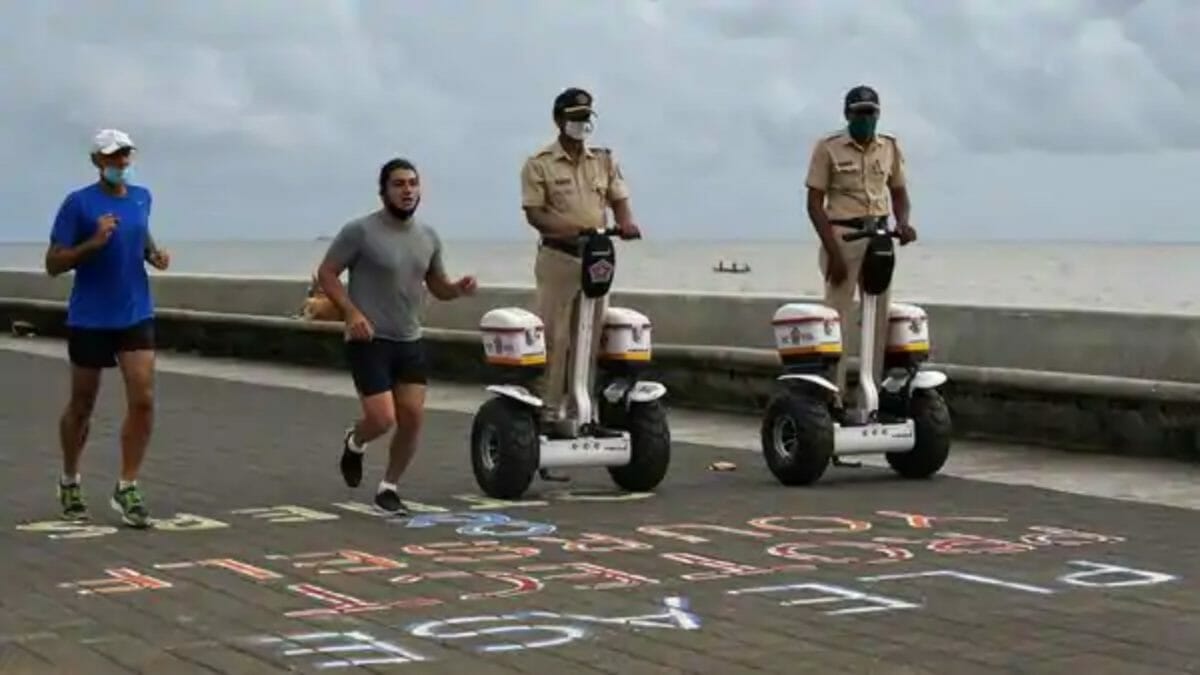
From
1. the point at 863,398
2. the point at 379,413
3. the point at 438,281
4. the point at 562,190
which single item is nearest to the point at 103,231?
the point at 379,413

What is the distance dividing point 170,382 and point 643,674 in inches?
558

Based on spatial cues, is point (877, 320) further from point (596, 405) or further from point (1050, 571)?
point (1050, 571)

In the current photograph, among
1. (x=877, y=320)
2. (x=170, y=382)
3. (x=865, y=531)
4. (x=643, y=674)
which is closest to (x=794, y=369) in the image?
(x=877, y=320)

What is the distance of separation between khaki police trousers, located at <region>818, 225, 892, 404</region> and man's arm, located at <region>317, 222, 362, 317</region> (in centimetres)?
293

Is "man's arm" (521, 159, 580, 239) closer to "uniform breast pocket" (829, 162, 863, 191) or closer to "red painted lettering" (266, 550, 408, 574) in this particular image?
"uniform breast pocket" (829, 162, 863, 191)

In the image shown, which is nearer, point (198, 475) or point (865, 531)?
point (865, 531)

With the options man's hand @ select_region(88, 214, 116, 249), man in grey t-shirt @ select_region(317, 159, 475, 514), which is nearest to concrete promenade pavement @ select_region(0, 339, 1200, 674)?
man in grey t-shirt @ select_region(317, 159, 475, 514)

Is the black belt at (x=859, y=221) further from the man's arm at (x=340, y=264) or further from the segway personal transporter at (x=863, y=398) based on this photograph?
the man's arm at (x=340, y=264)

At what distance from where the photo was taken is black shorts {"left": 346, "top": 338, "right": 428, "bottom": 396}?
408 inches

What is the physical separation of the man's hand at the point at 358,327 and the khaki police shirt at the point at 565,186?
1.39m

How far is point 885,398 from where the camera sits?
12.0 meters

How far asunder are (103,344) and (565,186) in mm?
2638

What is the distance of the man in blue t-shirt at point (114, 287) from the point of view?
9867 millimetres

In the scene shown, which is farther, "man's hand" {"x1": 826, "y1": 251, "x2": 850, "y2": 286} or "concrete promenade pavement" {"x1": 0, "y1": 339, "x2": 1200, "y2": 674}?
"man's hand" {"x1": 826, "y1": 251, "x2": 850, "y2": 286}
